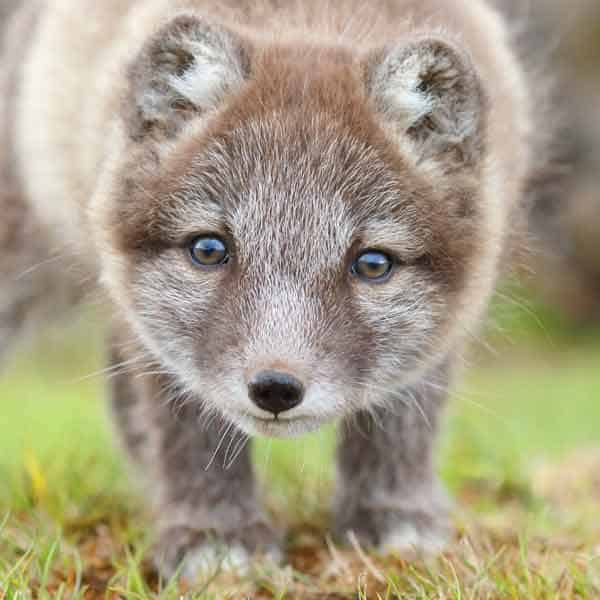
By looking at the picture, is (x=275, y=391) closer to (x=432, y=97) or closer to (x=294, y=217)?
(x=294, y=217)

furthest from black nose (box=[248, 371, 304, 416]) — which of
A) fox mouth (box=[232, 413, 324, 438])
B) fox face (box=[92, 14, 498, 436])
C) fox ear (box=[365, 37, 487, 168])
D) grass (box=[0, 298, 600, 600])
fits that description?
fox ear (box=[365, 37, 487, 168])

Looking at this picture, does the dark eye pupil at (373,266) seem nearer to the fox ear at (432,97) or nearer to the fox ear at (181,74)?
the fox ear at (432,97)

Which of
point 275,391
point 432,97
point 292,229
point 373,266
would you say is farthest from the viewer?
point 432,97

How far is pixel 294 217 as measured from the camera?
3.67 m

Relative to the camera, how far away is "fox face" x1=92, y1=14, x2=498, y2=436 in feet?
11.9

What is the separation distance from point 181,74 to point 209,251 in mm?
701

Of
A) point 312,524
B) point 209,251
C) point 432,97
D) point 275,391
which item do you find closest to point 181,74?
point 209,251

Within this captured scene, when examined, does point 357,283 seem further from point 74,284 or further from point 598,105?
point 598,105

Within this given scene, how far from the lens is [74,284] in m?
5.65

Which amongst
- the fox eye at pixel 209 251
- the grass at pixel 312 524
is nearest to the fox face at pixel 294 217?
the fox eye at pixel 209 251

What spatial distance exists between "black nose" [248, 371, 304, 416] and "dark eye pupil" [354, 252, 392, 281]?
53 cm

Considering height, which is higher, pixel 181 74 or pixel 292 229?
pixel 181 74

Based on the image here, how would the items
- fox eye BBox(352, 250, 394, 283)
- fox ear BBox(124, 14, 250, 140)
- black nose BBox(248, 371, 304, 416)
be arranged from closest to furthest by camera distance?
1. black nose BBox(248, 371, 304, 416)
2. fox eye BBox(352, 250, 394, 283)
3. fox ear BBox(124, 14, 250, 140)

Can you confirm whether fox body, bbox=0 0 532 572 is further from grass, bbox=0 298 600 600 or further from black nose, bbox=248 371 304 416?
grass, bbox=0 298 600 600
